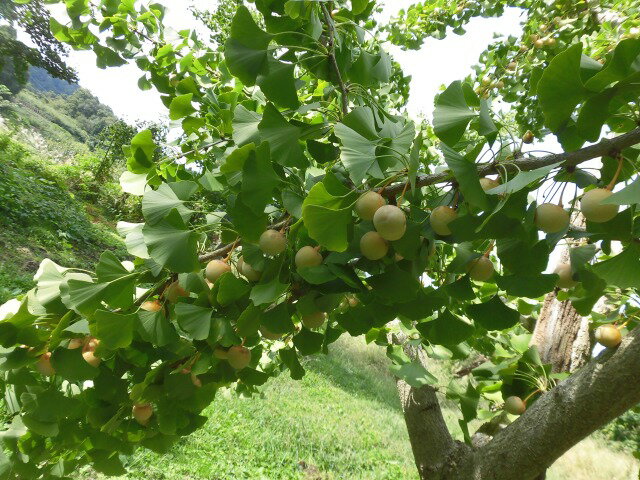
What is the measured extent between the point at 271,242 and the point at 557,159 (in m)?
0.31

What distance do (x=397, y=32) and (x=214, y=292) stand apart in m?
1.58

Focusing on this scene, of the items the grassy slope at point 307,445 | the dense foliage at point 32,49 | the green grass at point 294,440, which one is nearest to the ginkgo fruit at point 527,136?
the green grass at point 294,440

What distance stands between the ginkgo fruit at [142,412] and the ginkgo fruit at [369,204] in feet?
1.69

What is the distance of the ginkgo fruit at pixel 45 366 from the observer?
62 centimetres

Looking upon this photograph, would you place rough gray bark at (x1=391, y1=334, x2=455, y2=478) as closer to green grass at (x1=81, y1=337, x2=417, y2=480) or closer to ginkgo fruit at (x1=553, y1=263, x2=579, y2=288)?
ginkgo fruit at (x1=553, y1=263, x2=579, y2=288)

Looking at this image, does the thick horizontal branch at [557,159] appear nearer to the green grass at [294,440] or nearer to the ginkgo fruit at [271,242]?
the ginkgo fruit at [271,242]

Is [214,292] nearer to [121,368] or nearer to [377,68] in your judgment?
[121,368]

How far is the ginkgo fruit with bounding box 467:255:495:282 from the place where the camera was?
0.51m

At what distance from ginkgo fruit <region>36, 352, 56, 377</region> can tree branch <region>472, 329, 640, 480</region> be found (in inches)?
34.8

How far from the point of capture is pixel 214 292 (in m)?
0.54

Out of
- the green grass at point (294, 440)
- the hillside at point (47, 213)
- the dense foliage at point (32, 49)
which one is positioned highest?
the dense foliage at point (32, 49)

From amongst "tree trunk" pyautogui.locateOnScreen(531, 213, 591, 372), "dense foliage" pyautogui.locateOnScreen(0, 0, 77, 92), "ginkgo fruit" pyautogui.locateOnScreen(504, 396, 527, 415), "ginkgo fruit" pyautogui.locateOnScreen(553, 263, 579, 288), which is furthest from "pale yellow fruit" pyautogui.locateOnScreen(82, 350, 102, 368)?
"dense foliage" pyautogui.locateOnScreen(0, 0, 77, 92)

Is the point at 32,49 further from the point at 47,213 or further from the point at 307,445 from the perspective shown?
the point at 307,445

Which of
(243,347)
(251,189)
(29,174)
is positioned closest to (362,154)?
(251,189)
